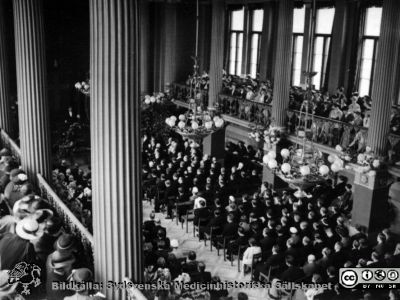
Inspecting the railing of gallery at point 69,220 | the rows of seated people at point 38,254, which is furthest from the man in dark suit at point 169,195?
the rows of seated people at point 38,254

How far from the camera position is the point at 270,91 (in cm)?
1988

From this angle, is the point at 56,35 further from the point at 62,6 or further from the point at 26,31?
the point at 26,31

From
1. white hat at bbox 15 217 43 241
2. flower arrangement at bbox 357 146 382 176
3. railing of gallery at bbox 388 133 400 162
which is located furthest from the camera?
railing of gallery at bbox 388 133 400 162

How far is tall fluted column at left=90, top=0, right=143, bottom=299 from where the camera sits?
5.98 meters

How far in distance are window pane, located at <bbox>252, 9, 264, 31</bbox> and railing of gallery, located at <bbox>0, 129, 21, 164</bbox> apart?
1349 cm

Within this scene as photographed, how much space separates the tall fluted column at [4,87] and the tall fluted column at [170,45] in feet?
35.6

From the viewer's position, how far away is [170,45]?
999 inches

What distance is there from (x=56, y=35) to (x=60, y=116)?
3.93 meters

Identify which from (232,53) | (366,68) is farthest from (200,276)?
(232,53)

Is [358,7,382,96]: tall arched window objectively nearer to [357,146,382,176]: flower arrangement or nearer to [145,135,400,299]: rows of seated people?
[145,135,400,299]: rows of seated people

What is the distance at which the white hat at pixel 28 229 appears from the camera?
764 cm

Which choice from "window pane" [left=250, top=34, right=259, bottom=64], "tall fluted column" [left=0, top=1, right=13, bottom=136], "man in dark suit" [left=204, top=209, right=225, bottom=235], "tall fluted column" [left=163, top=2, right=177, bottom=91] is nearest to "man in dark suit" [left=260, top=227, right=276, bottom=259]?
"man in dark suit" [left=204, top=209, right=225, bottom=235]

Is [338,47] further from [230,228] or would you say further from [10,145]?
[10,145]

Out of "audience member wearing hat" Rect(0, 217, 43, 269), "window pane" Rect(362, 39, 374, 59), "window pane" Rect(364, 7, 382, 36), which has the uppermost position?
"window pane" Rect(364, 7, 382, 36)
